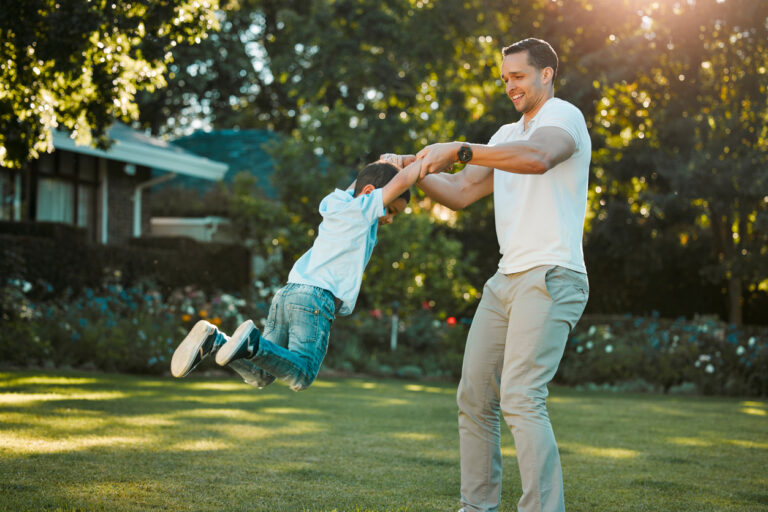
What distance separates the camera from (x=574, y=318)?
12.4 feet

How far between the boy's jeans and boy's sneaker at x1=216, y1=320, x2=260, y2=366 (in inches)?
1.9

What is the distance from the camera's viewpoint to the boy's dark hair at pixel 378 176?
4414mm

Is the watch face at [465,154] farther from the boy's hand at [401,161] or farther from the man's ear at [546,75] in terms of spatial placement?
the boy's hand at [401,161]

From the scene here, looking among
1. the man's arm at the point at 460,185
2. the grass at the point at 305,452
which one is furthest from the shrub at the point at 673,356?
the man's arm at the point at 460,185

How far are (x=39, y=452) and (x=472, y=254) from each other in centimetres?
1242

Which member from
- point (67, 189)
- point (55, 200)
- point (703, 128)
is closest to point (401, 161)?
point (703, 128)

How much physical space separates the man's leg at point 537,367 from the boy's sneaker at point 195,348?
1.38m

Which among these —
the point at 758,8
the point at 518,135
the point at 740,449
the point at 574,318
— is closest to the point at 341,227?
the point at 518,135

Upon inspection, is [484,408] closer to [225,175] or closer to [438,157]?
[438,157]

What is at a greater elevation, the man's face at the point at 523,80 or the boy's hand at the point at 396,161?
the man's face at the point at 523,80

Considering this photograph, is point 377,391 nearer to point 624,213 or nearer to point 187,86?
point 624,213

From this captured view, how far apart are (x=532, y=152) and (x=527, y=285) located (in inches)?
22.9

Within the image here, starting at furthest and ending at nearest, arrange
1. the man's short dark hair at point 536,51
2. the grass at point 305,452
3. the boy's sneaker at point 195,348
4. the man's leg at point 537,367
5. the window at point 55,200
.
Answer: the window at point 55,200, the grass at point 305,452, the boy's sneaker at point 195,348, the man's short dark hair at point 536,51, the man's leg at point 537,367

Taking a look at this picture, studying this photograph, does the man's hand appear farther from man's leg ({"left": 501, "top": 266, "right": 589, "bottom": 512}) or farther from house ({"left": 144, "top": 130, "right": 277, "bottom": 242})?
house ({"left": 144, "top": 130, "right": 277, "bottom": 242})
